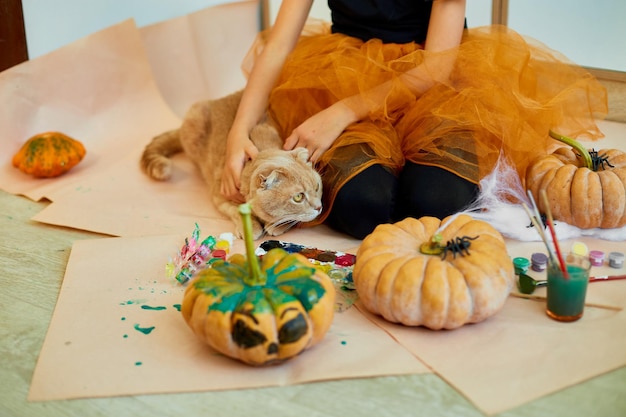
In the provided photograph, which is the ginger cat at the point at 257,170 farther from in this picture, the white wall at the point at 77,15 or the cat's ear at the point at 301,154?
the white wall at the point at 77,15

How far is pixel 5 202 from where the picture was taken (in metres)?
2.05

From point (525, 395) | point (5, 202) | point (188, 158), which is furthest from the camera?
point (188, 158)

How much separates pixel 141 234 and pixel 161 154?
556mm

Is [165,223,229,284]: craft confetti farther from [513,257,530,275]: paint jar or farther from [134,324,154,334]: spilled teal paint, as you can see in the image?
[513,257,530,275]: paint jar

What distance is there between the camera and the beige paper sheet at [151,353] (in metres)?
1.17

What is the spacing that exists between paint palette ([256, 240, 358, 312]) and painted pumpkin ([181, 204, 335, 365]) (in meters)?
0.21

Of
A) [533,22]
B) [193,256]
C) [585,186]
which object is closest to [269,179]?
[193,256]

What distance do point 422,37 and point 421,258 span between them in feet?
2.60

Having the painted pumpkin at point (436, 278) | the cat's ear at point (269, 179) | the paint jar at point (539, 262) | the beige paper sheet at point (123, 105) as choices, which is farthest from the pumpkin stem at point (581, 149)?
the beige paper sheet at point (123, 105)

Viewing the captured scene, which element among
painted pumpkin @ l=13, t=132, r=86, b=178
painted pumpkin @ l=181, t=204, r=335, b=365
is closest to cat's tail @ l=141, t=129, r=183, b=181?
painted pumpkin @ l=13, t=132, r=86, b=178

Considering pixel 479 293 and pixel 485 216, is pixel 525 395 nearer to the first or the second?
pixel 479 293

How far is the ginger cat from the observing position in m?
1.63

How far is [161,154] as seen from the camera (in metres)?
2.29

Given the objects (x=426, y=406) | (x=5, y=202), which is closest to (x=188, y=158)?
(x=5, y=202)
